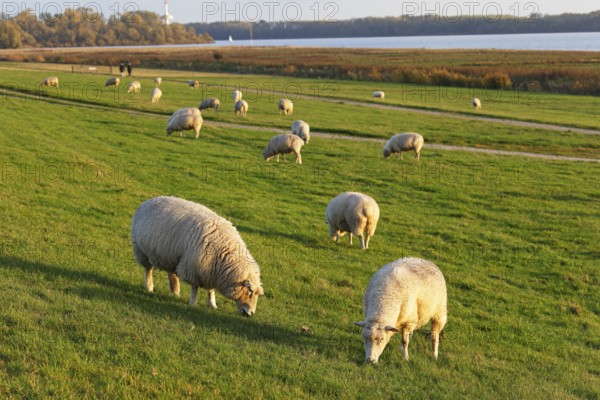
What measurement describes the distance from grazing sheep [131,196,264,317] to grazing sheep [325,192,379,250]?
5.91 metres

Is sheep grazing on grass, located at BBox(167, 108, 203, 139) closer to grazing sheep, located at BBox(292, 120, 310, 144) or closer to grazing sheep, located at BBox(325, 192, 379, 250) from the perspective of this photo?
grazing sheep, located at BBox(292, 120, 310, 144)

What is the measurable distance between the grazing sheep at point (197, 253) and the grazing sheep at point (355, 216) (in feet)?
19.4

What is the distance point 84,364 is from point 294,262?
752cm

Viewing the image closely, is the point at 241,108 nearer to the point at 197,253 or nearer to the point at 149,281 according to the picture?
the point at 149,281

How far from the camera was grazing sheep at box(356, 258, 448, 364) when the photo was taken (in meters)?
8.81

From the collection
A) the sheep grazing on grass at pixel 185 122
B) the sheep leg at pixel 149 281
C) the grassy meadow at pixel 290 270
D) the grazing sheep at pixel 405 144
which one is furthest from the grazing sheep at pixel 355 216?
the sheep grazing on grass at pixel 185 122

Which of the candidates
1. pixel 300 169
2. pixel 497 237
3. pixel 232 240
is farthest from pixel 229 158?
pixel 232 240

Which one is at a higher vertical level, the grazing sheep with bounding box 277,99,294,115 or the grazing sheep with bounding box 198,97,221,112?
the grazing sheep with bounding box 198,97,221,112

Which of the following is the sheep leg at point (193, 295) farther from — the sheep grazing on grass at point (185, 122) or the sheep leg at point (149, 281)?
the sheep grazing on grass at point (185, 122)

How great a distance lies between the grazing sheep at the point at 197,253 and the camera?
1032cm

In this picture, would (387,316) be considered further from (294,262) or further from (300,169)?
(300,169)

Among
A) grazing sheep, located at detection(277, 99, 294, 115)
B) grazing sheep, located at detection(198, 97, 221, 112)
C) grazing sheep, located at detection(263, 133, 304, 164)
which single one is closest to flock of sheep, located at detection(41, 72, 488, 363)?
grazing sheep, located at detection(263, 133, 304, 164)

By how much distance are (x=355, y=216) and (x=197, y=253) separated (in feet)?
21.8

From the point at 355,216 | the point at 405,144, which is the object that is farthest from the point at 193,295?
the point at 405,144
